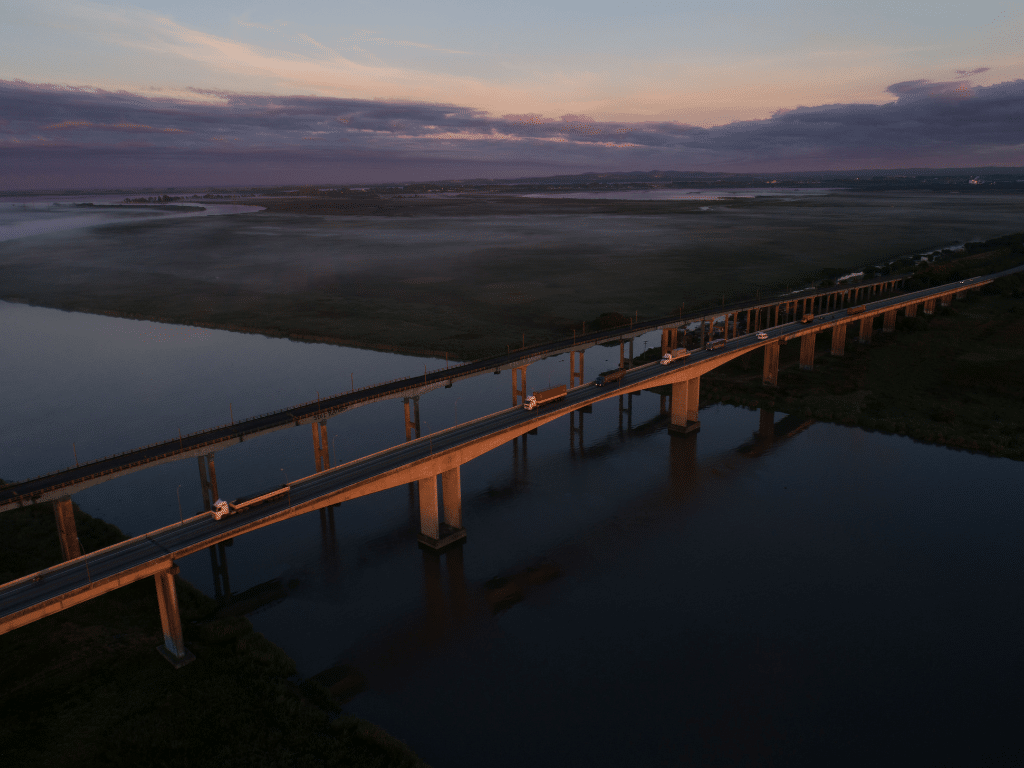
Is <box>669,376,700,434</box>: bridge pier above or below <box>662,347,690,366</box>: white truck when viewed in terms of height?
below

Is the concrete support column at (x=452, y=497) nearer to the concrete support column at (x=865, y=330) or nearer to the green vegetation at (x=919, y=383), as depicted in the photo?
the green vegetation at (x=919, y=383)

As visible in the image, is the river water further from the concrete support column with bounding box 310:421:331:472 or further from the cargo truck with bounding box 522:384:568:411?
the cargo truck with bounding box 522:384:568:411

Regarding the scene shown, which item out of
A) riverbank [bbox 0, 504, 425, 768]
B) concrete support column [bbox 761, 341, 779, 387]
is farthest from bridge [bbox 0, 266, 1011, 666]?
riverbank [bbox 0, 504, 425, 768]

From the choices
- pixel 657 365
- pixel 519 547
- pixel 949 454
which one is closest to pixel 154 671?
pixel 519 547

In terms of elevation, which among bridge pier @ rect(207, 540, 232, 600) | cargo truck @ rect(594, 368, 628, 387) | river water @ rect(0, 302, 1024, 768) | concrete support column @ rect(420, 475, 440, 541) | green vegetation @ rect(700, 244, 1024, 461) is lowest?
river water @ rect(0, 302, 1024, 768)

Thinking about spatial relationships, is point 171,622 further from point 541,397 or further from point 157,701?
point 541,397

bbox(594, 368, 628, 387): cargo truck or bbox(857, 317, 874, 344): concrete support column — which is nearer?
bbox(594, 368, 628, 387): cargo truck

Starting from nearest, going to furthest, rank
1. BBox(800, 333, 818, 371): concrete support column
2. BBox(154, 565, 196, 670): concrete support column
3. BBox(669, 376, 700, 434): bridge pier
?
1. BBox(154, 565, 196, 670): concrete support column
2. BBox(669, 376, 700, 434): bridge pier
3. BBox(800, 333, 818, 371): concrete support column
